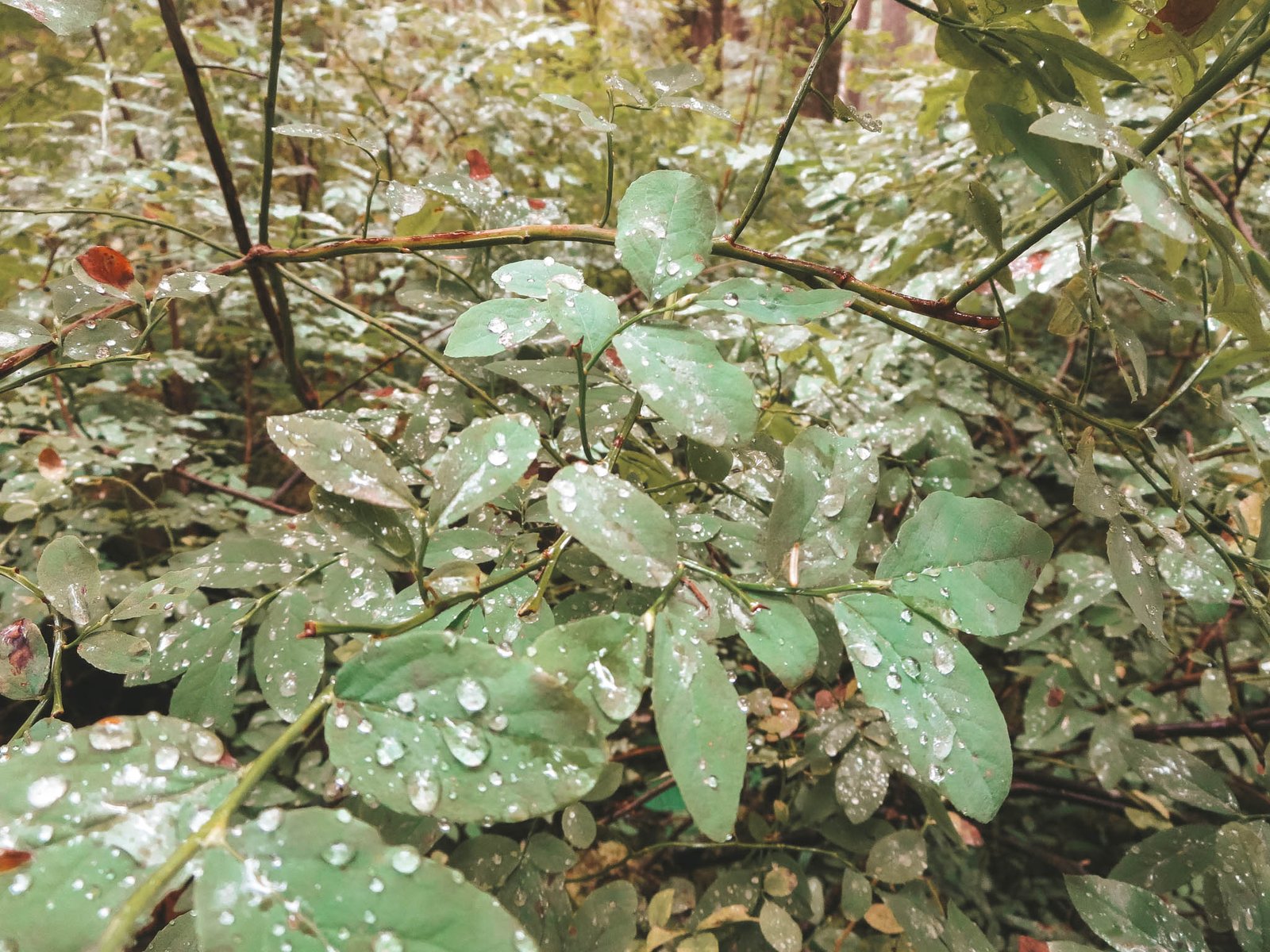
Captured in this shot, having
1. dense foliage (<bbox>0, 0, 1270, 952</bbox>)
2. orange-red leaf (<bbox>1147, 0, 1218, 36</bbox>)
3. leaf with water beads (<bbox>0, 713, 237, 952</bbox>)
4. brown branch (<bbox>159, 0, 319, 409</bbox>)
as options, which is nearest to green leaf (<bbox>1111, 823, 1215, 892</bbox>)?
dense foliage (<bbox>0, 0, 1270, 952</bbox>)

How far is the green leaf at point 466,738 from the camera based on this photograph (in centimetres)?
29

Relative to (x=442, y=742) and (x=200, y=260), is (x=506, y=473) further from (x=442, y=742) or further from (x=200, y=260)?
(x=200, y=260)

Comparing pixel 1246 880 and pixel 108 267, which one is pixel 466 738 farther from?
pixel 1246 880

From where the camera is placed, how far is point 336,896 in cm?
25

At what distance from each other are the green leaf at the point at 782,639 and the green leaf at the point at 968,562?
2.9 inches

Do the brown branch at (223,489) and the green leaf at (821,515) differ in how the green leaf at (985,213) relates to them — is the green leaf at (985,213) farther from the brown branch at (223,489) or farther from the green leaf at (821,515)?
the brown branch at (223,489)

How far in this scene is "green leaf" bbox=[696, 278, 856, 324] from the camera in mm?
422

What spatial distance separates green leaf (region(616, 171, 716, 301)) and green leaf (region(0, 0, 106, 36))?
405 millimetres

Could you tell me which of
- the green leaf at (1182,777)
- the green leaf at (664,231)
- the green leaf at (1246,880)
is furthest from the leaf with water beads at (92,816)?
the green leaf at (1182,777)

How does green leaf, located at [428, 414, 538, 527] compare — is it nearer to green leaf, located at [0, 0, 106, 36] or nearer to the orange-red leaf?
green leaf, located at [0, 0, 106, 36]

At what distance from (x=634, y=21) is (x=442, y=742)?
3.34 m

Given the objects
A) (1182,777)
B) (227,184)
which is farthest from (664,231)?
(1182,777)

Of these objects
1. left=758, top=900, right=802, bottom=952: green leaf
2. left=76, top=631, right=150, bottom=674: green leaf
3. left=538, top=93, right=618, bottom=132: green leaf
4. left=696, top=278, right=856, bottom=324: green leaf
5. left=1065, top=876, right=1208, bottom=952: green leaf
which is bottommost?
left=758, top=900, right=802, bottom=952: green leaf

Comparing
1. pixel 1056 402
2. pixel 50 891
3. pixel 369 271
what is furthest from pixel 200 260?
pixel 1056 402
